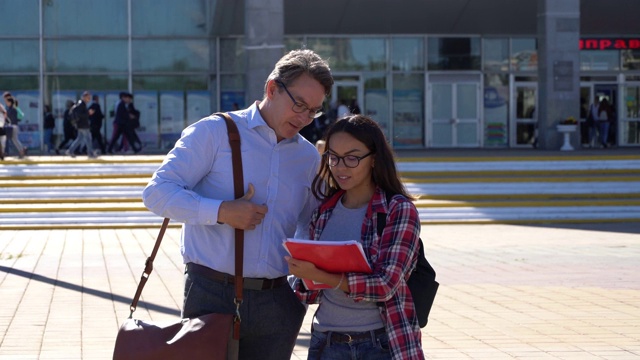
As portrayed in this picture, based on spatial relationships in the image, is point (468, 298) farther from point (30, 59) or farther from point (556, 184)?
point (30, 59)

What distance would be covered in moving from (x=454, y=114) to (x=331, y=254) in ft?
104

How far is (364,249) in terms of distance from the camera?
3930mm

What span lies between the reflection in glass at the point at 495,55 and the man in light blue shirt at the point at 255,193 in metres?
31.9

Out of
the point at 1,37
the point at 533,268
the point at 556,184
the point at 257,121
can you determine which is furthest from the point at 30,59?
the point at 257,121

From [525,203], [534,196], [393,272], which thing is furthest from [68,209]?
[393,272]

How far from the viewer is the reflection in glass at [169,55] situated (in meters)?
33.9

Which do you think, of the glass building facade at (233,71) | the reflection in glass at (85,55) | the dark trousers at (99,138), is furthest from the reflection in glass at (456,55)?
the dark trousers at (99,138)

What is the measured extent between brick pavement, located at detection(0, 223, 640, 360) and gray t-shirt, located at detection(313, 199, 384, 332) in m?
3.63

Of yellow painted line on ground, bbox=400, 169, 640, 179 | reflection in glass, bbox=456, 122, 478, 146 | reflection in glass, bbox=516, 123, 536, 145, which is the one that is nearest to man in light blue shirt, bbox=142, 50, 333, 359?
yellow painted line on ground, bbox=400, 169, 640, 179

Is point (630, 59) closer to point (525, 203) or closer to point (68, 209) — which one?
point (525, 203)

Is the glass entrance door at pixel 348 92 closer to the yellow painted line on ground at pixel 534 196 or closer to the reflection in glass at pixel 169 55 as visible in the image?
the reflection in glass at pixel 169 55

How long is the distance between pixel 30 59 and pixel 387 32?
1112 cm

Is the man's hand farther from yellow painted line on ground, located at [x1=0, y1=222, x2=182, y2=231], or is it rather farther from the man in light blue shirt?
yellow painted line on ground, located at [x1=0, y1=222, x2=182, y2=231]

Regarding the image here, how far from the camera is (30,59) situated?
3359 cm
